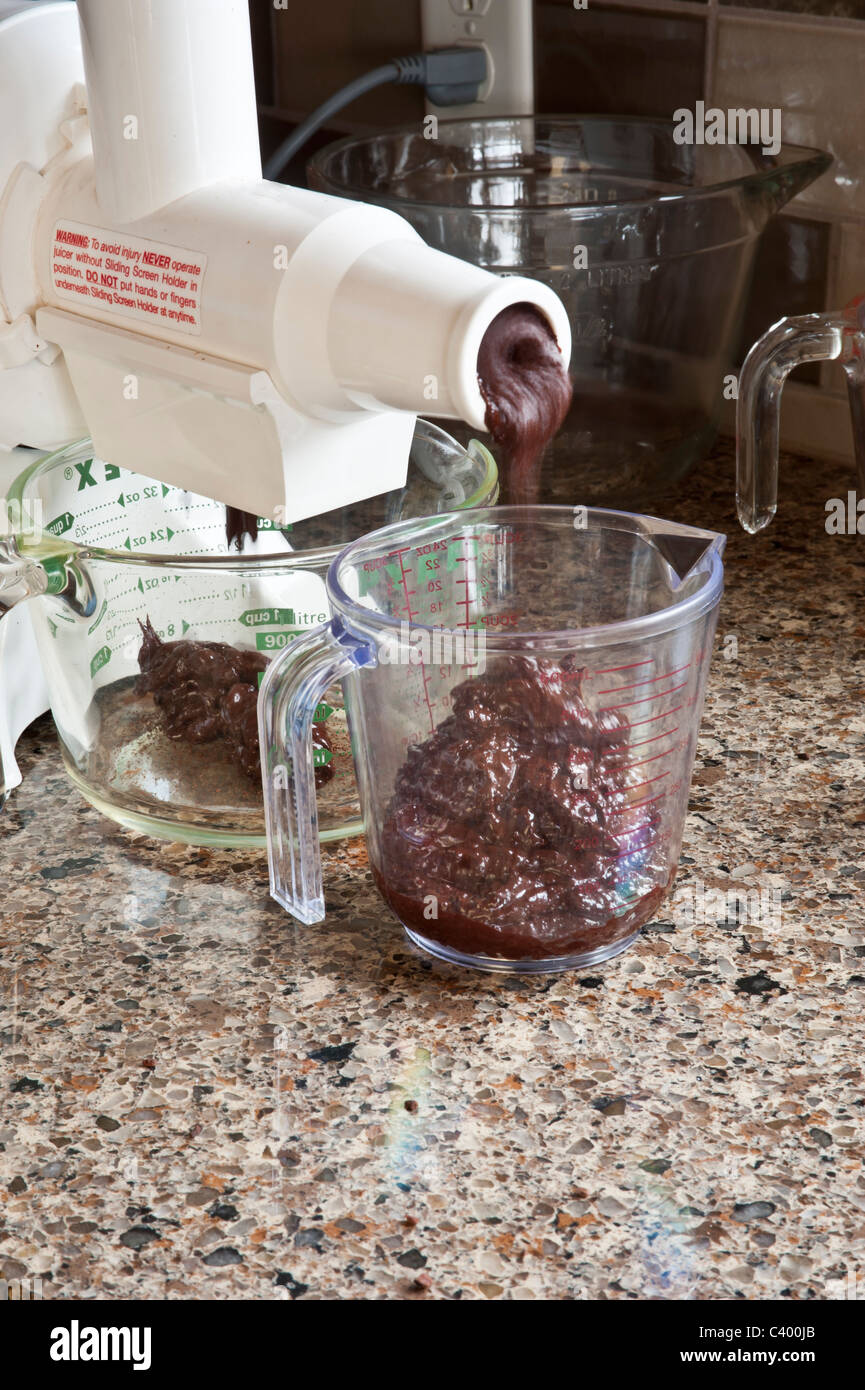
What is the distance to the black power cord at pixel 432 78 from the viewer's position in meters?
1.06

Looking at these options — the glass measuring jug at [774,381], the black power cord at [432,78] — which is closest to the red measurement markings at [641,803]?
the glass measuring jug at [774,381]

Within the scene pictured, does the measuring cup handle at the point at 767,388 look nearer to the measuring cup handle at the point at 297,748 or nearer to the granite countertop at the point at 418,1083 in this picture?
the granite countertop at the point at 418,1083

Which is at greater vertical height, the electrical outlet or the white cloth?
the electrical outlet

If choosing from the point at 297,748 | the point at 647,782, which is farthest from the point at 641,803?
the point at 297,748

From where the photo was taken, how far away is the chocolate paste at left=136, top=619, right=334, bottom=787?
648 millimetres

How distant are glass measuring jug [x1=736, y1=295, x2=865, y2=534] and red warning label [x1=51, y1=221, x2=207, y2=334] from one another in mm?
263

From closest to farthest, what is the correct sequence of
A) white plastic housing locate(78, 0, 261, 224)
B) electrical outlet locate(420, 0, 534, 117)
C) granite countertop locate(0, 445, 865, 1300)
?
granite countertop locate(0, 445, 865, 1300)
white plastic housing locate(78, 0, 261, 224)
electrical outlet locate(420, 0, 534, 117)

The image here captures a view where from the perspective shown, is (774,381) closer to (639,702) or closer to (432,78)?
(639,702)

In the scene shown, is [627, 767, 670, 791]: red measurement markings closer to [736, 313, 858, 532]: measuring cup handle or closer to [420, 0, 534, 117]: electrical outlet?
[736, 313, 858, 532]: measuring cup handle

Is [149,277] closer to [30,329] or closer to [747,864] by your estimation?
[30,329]

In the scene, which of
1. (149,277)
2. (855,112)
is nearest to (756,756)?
(149,277)

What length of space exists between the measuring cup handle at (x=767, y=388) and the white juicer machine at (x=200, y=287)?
0.19 meters

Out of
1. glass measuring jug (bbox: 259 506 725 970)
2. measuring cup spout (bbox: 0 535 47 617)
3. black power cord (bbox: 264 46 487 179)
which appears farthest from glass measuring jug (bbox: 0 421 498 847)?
black power cord (bbox: 264 46 487 179)

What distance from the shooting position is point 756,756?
706 mm
